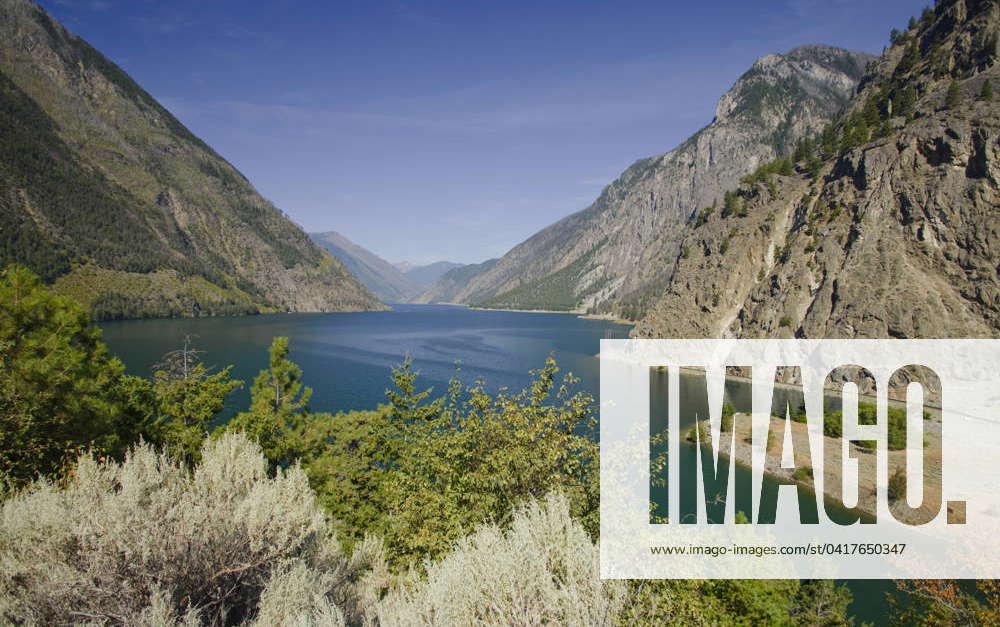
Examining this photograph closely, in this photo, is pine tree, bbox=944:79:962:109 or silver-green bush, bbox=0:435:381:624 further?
pine tree, bbox=944:79:962:109

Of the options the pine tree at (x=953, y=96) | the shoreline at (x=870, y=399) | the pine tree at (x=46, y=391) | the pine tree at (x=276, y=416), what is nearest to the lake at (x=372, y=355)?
the shoreline at (x=870, y=399)

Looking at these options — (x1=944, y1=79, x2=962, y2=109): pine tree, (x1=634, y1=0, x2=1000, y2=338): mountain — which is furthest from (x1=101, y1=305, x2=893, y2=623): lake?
(x1=944, y1=79, x2=962, y2=109): pine tree

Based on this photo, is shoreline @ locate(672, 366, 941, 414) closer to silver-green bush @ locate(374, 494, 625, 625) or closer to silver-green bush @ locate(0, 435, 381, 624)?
silver-green bush @ locate(374, 494, 625, 625)

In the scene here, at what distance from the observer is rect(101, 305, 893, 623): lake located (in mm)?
55925

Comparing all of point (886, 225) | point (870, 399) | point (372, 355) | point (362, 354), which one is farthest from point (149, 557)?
point (886, 225)

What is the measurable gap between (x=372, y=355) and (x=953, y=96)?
111 metres

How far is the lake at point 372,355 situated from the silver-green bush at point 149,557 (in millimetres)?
24066

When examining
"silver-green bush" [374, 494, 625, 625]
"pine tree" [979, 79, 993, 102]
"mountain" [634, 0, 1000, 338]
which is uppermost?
"pine tree" [979, 79, 993, 102]

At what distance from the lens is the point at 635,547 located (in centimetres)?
934

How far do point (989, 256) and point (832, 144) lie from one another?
4673 centimetres

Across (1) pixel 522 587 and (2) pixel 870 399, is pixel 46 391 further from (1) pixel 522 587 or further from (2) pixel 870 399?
(2) pixel 870 399

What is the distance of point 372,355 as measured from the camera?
9594 cm

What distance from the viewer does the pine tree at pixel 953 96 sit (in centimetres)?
7562

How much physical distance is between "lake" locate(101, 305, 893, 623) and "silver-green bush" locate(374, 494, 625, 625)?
2387 cm
